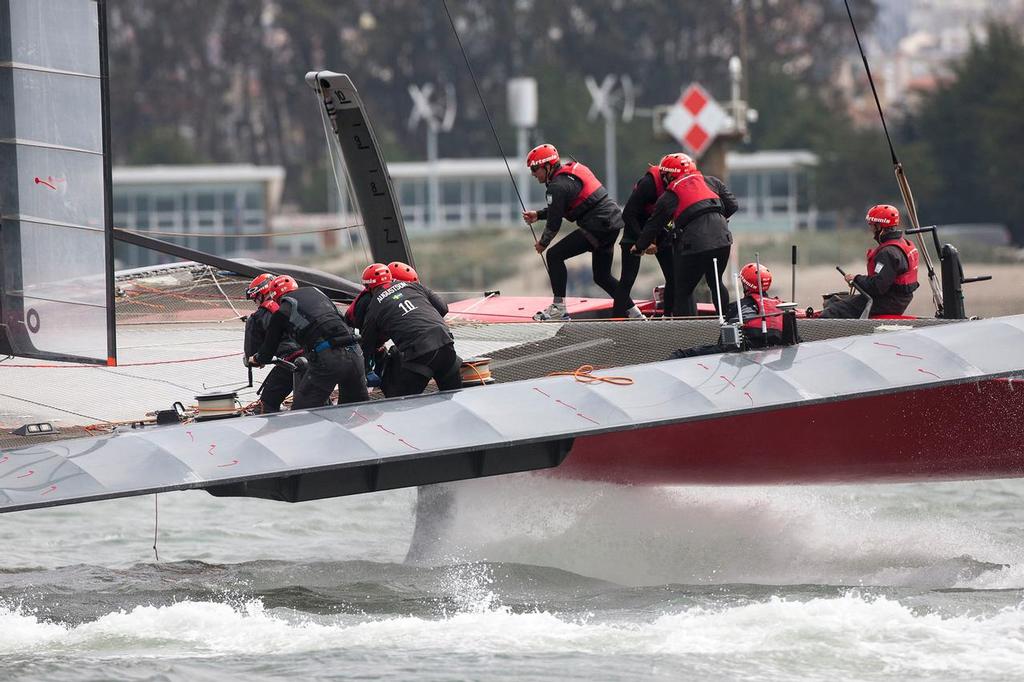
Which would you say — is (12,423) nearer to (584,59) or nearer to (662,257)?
(662,257)

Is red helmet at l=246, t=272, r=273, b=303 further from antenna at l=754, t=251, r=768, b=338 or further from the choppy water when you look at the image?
antenna at l=754, t=251, r=768, b=338

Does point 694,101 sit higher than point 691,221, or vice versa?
point 694,101

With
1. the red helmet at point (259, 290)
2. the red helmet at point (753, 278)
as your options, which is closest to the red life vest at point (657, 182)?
the red helmet at point (753, 278)

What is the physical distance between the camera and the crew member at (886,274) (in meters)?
9.86

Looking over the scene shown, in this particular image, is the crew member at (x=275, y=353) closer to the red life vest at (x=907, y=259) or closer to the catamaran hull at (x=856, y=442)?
the catamaran hull at (x=856, y=442)

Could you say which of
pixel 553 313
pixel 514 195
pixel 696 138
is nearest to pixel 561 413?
pixel 553 313

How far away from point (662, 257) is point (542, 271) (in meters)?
27.7

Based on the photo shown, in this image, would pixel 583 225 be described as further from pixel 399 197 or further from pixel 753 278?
pixel 399 197

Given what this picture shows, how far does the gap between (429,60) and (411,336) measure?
53.2 m

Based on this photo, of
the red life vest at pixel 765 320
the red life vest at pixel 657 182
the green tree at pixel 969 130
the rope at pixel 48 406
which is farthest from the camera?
the green tree at pixel 969 130

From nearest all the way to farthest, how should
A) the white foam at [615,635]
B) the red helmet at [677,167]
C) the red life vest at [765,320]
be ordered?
the white foam at [615,635], the red life vest at [765,320], the red helmet at [677,167]

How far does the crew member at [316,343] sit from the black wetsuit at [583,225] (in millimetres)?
2085

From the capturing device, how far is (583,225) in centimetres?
1048

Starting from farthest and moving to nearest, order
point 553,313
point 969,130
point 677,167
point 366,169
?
point 969,130 < point 366,169 < point 553,313 < point 677,167
